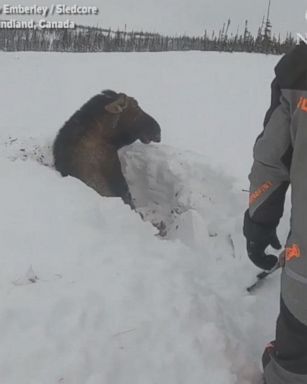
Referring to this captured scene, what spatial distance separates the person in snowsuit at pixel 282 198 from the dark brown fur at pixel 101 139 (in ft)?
9.03

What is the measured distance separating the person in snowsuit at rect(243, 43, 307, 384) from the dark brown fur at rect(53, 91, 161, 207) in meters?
2.75

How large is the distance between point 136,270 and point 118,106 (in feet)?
8.24

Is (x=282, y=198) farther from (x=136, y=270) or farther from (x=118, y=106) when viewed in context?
(x=118, y=106)

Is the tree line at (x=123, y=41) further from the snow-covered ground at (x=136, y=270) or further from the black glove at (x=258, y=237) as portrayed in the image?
the black glove at (x=258, y=237)

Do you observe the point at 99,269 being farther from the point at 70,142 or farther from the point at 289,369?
the point at 70,142

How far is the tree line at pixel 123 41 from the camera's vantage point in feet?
39.1

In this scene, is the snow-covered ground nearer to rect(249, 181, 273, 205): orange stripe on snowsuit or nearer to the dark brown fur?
the dark brown fur

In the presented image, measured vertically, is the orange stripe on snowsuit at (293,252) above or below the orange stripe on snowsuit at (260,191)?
below

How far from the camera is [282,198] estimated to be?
2193 millimetres

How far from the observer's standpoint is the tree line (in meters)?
11.9

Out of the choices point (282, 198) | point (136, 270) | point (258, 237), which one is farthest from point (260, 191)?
point (136, 270)

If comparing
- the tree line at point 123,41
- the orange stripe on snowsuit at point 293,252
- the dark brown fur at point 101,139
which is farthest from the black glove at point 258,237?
the tree line at point 123,41

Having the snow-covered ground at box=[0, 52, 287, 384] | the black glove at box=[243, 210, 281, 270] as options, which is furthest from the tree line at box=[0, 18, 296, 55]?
the black glove at box=[243, 210, 281, 270]

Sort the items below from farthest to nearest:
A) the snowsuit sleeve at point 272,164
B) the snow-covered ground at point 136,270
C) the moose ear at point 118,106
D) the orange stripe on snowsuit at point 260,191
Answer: the moose ear at point 118,106 → the snow-covered ground at point 136,270 → the orange stripe on snowsuit at point 260,191 → the snowsuit sleeve at point 272,164
